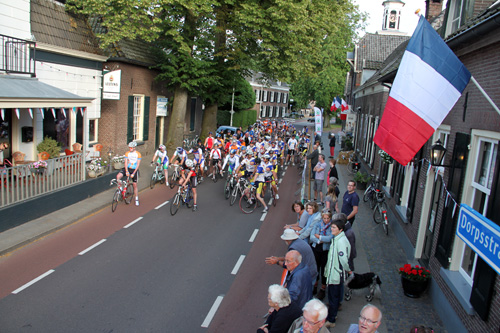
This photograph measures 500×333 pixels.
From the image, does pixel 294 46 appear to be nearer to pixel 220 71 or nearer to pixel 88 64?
pixel 220 71

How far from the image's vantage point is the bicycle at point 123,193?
12.9 metres

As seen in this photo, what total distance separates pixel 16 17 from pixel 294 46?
40.0 ft

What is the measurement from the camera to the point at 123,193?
13.3 metres

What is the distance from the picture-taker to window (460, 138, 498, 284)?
6211 mm

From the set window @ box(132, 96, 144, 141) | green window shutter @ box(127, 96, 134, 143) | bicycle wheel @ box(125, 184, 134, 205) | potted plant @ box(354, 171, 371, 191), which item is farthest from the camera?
window @ box(132, 96, 144, 141)

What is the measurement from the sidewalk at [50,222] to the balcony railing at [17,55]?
14.8ft

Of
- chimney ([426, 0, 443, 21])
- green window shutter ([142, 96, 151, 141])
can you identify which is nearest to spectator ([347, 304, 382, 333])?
chimney ([426, 0, 443, 21])

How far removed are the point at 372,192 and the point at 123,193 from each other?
888 cm

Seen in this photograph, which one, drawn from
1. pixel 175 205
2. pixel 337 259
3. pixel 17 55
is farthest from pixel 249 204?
pixel 17 55

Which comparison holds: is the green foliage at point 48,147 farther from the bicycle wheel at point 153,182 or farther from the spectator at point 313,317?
the spectator at point 313,317

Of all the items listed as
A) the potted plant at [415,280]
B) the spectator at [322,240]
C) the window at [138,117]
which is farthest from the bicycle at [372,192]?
the window at [138,117]

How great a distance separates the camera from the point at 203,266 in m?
9.02

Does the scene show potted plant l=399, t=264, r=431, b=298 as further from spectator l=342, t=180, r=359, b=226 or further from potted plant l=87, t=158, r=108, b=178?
potted plant l=87, t=158, r=108, b=178

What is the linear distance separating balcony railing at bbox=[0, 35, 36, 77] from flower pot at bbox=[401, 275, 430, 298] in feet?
39.9
